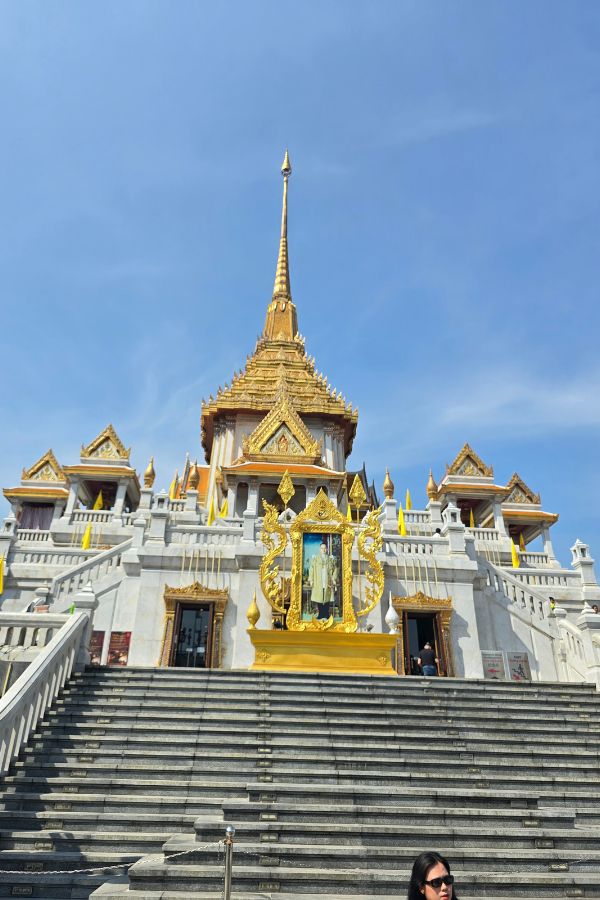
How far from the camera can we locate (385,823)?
25.3 ft

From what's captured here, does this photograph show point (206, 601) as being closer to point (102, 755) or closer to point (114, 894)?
point (102, 755)

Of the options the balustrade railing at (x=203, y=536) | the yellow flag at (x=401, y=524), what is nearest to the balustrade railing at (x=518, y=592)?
the yellow flag at (x=401, y=524)

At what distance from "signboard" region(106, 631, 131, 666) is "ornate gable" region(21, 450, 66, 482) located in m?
21.7

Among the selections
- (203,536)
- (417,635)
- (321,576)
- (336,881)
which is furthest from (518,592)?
(336,881)

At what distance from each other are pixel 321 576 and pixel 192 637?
4342 millimetres

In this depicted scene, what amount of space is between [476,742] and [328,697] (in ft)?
9.07

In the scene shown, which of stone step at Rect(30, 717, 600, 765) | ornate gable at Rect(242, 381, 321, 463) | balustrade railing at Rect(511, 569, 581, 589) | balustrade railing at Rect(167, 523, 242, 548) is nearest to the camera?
stone step at Rect(30, 717, 600, 765)

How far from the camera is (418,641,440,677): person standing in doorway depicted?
51.6 feet

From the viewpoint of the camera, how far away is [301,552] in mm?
A: 16891

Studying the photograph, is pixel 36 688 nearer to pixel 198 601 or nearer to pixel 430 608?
pixel 198 601

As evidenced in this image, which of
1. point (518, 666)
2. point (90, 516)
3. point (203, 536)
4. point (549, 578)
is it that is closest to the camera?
point (518, 666)

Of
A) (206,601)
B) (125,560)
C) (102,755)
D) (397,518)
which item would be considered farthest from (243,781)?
(397,518)

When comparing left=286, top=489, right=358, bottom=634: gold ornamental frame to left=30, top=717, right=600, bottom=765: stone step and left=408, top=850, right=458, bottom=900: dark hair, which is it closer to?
left=30, top=717, right=600, bottom=765: stone step

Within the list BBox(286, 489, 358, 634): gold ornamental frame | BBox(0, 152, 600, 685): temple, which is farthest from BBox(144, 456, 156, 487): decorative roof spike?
BBox(286, 489, 358, 634): gold ornamental frame
